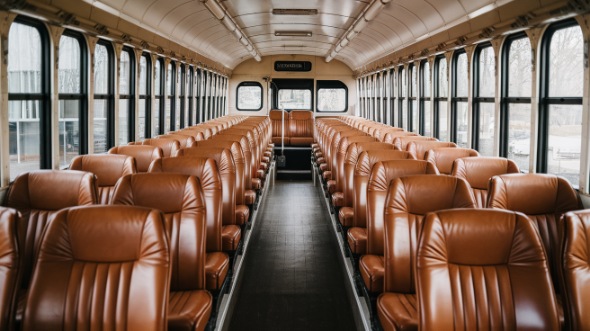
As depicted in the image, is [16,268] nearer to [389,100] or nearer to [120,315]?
[120,315]

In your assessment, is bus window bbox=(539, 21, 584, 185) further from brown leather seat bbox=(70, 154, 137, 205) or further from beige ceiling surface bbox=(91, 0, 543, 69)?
brown leather seat bbox=(70, 154, 137, 205)

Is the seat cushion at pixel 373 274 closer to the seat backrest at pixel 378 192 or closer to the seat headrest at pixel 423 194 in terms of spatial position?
the seat backrest at pixel 378 192

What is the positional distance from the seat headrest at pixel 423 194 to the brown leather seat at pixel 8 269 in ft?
6.97

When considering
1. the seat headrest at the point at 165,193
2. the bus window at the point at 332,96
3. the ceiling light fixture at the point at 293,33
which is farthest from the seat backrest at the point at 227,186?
the bus window at the point at 332,96

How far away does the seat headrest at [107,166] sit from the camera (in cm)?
466

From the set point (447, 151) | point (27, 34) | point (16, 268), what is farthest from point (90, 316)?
point (447, 151)

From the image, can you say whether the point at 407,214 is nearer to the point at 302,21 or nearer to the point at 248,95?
the point at 302,21

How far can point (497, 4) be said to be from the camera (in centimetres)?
655

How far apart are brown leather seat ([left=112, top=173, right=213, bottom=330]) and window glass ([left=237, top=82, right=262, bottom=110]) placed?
17434 mm

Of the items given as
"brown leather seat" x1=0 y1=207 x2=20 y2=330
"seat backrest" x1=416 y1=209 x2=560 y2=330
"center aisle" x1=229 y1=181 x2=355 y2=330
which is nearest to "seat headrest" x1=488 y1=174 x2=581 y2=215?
"seat backrest" x1=416 y1=209 x2=560 y2=330

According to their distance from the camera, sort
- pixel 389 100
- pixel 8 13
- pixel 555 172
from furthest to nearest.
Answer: pixel 389 100 → pixel 555 172 → pixel 8 13

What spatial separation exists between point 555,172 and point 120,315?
4.62 m

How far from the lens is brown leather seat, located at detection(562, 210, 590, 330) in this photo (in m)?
2.59

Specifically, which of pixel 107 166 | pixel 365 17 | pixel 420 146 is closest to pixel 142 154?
pixel 107 166
